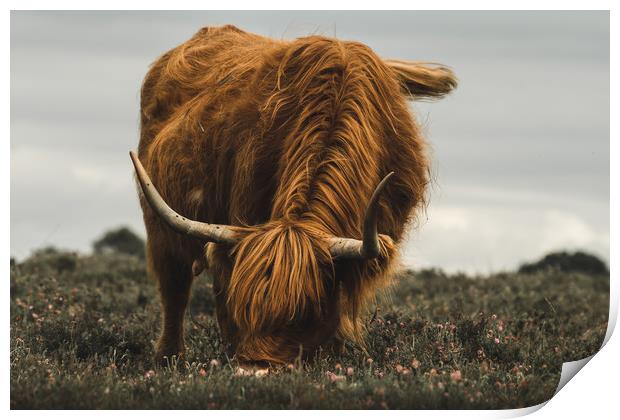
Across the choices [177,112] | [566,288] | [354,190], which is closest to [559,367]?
[354,190]

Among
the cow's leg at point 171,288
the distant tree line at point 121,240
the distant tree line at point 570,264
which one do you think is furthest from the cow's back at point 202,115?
the distant tree line at point 121,240

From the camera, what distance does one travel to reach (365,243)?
619cm

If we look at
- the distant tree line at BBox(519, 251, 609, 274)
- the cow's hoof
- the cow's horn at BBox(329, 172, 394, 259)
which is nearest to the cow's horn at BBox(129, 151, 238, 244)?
the cow's horn at BBox(329, 172, 394, 259)

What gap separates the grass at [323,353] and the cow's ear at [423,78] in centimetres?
156

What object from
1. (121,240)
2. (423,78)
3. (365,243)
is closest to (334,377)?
(365,243)

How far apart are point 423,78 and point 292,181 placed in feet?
7.42

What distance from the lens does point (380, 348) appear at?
784cm

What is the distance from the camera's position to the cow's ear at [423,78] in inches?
341

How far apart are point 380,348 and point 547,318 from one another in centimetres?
237

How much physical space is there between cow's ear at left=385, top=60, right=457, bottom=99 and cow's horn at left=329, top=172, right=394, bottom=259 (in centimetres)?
234

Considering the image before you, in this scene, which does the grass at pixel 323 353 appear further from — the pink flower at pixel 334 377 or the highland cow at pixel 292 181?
the highland cow at pixel 292 181

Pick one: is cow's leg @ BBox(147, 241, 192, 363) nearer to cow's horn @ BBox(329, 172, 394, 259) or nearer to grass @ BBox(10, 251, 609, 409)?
grass @ BBox(10, 251, 609, 409)

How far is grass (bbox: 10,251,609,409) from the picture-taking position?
243 inches
